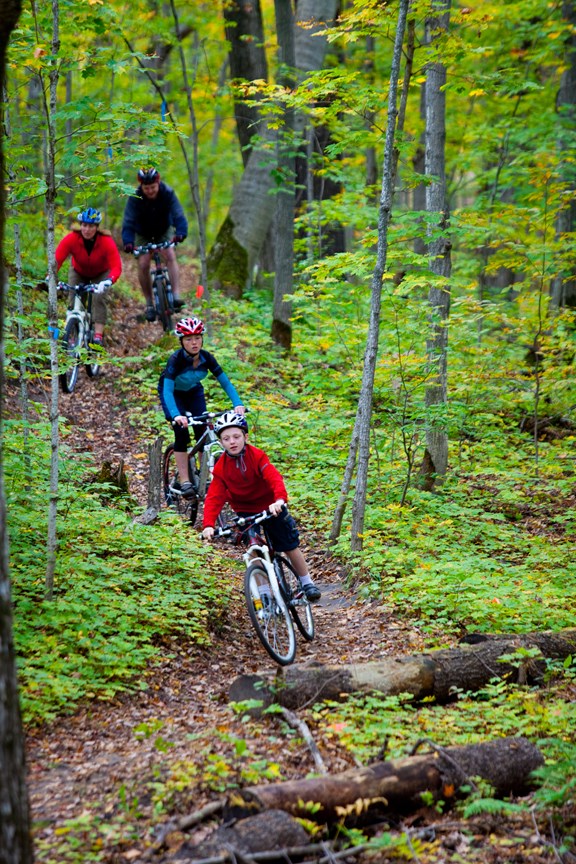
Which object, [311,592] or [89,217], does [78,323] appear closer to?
[89,217]

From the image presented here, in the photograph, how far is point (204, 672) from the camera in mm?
5914

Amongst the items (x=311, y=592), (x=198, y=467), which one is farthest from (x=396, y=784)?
(x=198, y=467)

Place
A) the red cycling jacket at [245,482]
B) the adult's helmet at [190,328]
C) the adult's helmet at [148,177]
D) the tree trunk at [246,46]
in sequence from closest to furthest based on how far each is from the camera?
the red cycling jacket at [245,482] → the adult's helmet at [190,328] → the adult's helmet at [148,177] → the tree trunk at [246,46]

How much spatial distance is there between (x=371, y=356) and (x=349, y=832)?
5.31 m

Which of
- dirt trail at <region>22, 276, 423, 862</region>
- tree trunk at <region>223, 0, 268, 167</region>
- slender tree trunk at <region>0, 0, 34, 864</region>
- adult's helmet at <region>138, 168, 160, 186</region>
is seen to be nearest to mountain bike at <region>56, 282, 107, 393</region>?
adult's helmet at <region>138, 168, 160, 186</region>

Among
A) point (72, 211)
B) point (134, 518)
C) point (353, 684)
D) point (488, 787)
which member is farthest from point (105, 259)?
point (488, 787)

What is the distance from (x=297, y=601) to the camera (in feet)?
21.6

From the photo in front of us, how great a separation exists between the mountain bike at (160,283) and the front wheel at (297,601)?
23.4 ft

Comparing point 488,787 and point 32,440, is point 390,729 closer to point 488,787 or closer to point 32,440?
point 488,787

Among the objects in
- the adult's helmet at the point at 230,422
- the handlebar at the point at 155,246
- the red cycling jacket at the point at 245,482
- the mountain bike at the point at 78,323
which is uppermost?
the handlebar at the point at 155,246

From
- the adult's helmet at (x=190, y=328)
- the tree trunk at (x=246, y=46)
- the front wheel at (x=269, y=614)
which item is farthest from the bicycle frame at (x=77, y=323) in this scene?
the tree trunk at (x=246, y=46)

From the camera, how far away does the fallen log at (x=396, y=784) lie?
3.66 metres

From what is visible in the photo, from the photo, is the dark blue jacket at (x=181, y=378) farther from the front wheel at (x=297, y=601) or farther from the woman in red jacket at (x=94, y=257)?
the front wheel at (x=297, y=601)

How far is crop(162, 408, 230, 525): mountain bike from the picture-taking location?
29.9 feet
